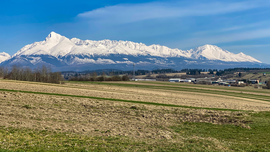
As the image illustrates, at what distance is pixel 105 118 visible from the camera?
2492cm

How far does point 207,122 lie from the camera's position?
90.1 feet

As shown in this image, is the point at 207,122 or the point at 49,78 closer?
the point at 207,122

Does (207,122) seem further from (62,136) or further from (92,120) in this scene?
(62,136)

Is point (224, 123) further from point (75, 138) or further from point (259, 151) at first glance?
point (75, 138)

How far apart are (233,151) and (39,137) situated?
12.3 m

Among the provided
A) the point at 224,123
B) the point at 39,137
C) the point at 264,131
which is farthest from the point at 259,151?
the point at 39,137

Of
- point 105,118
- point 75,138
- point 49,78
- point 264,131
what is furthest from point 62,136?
point 49,78

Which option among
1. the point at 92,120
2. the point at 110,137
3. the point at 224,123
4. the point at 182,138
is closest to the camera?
the point at 110,137

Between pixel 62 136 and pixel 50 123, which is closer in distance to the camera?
pixel 62 136

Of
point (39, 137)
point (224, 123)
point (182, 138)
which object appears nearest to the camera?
point (39, 137)

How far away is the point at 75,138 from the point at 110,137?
8.19 feet

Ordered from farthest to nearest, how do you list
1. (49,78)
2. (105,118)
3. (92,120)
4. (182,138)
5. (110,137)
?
→ 1. (49,78)
2. (105,118)
3. (92,120)
4. (182,138)
5. (110,137)

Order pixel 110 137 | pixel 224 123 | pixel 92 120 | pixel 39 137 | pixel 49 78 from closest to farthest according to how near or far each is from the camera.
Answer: pixel 39 137 → pixel 110 137 → pixel 92 120 → pixel 224 123 → pixel 49 78

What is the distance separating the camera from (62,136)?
16766 mm
